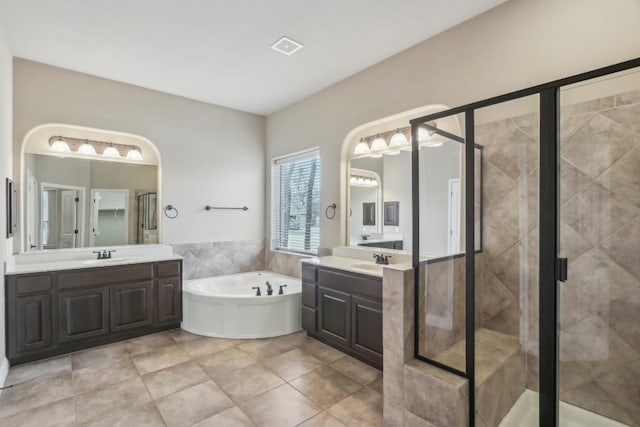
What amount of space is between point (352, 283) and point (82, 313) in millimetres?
2777

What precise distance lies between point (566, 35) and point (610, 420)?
2559 millimetres

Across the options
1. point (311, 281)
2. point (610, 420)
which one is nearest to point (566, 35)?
point (610, 420)

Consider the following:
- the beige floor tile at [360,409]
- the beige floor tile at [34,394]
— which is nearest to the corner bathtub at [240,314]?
the beige floor tile at [34,394]

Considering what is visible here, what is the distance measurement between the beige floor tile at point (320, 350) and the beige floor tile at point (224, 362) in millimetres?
582

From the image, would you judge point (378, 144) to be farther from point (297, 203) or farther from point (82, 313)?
point (82, 313)

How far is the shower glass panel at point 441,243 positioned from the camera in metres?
2.12

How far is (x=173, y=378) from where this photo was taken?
2.73 metres

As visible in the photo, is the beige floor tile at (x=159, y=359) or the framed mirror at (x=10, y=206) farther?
the beige floor tile at (x=159, y=359)

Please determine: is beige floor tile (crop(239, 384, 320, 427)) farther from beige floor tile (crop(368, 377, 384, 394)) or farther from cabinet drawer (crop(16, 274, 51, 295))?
cabinet drawer (crop(16, 274, 51, 295))

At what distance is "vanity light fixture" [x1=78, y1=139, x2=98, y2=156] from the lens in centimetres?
388

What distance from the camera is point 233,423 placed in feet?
7.06

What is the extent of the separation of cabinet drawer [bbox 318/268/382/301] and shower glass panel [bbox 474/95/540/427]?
0.88m

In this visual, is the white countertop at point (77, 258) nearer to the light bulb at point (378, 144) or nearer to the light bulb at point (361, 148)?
the light bulb at point (361, 148)

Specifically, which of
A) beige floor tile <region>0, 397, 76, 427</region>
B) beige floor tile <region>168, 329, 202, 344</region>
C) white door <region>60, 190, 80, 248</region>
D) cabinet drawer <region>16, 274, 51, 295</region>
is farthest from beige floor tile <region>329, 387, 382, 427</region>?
white door <region>60, 190, 80, 248</region>
